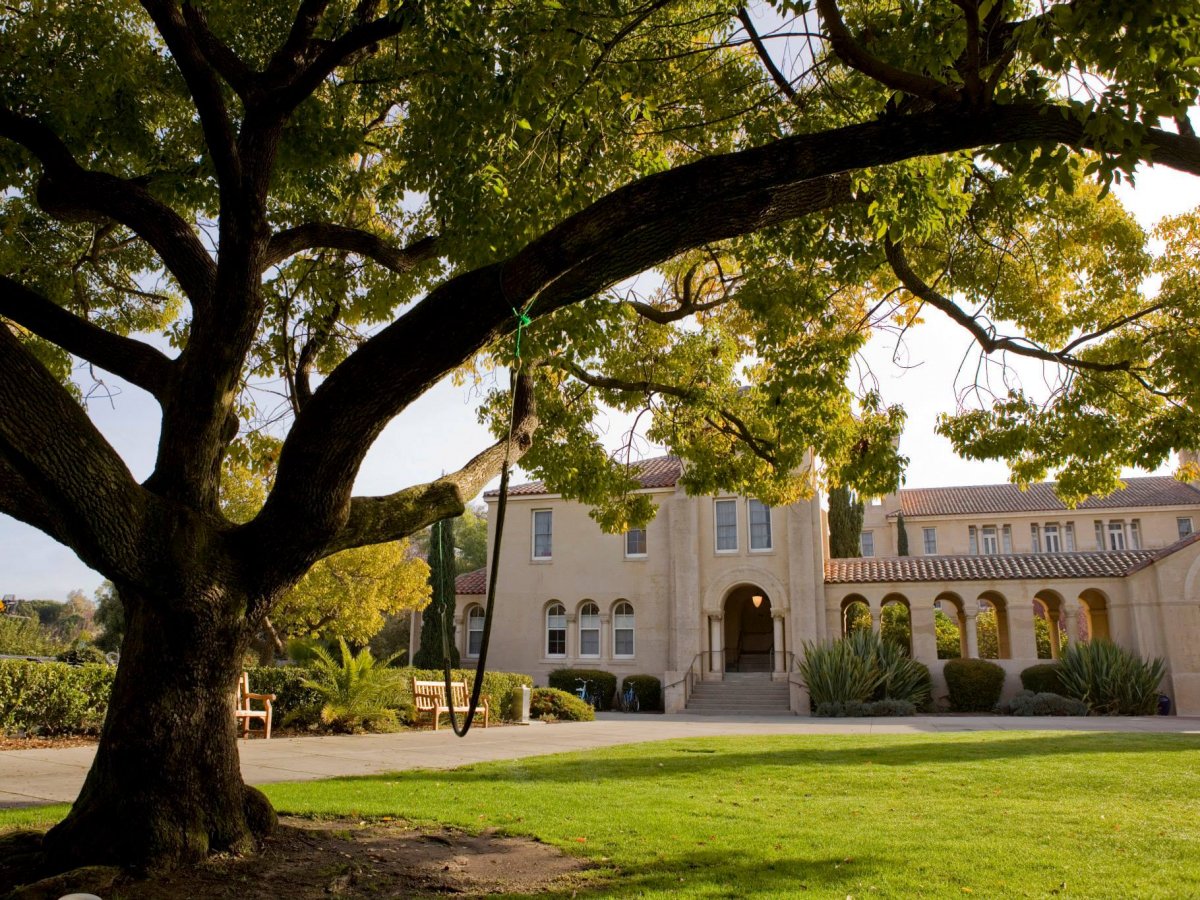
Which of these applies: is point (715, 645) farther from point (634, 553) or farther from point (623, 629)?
point (634, 553)

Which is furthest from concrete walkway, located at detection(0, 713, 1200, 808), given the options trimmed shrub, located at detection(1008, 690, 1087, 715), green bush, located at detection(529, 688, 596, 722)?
trimmed shrub, located at detection(1008, 690, 1087, 715)

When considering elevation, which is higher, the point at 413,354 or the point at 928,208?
the point at 928,208

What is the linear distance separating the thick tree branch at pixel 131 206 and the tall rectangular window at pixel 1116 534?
48.0 meters

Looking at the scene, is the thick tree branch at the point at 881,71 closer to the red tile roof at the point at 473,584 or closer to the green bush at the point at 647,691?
the green bush at the point at 647,691

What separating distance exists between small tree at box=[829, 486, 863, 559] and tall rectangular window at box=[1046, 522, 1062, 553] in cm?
1532

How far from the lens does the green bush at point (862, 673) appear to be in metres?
25.9

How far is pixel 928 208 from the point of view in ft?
22.3

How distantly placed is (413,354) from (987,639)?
40.2 m

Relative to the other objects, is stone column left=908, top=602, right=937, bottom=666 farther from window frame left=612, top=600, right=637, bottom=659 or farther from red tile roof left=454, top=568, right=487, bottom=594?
red tile roof left=454, top=568, right=487, bottom=594

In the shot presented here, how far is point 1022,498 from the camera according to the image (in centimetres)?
4691

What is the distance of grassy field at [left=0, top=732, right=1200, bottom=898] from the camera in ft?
17.4

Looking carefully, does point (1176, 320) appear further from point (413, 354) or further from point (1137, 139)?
point (413, 354)

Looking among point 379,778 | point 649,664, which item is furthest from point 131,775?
point 649,664

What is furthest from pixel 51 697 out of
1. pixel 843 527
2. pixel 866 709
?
pixel 843 527
